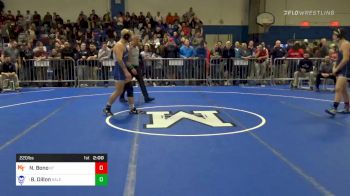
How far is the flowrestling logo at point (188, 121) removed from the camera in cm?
686

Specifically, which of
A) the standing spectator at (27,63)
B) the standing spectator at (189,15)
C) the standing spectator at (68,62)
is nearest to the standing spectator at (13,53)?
the standing spectator at (27,63)

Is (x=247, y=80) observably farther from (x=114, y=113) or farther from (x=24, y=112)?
(x=24, y=112)

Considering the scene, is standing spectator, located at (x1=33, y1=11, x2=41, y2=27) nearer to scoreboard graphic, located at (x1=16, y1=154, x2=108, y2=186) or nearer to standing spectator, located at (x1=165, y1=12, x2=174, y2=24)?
standing spectator, located at (x1=165, y1=12, x2=174, y2=24)

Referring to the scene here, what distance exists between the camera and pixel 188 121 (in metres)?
7.70

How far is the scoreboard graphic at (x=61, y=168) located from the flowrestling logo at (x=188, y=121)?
9.86 feet

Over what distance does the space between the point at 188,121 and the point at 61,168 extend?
175 inches

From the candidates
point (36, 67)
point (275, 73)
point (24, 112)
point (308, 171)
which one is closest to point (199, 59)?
point (275, 73)

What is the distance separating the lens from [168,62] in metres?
14.9

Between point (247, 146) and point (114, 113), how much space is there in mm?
3879

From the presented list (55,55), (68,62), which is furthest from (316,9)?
(55,55)

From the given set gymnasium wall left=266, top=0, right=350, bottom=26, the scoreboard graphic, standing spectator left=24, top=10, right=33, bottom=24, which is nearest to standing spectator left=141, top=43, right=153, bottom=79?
standing spectator left=24, top=10, right=33, bottom=24

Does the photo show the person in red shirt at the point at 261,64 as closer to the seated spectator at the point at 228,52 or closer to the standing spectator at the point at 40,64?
the seated spectator at the point at 228,52

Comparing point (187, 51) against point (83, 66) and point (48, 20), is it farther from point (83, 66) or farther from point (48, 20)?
point (48, 20)

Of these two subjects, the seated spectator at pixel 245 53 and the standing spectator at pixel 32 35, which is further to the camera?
the standing spectator at pixel 32 35
